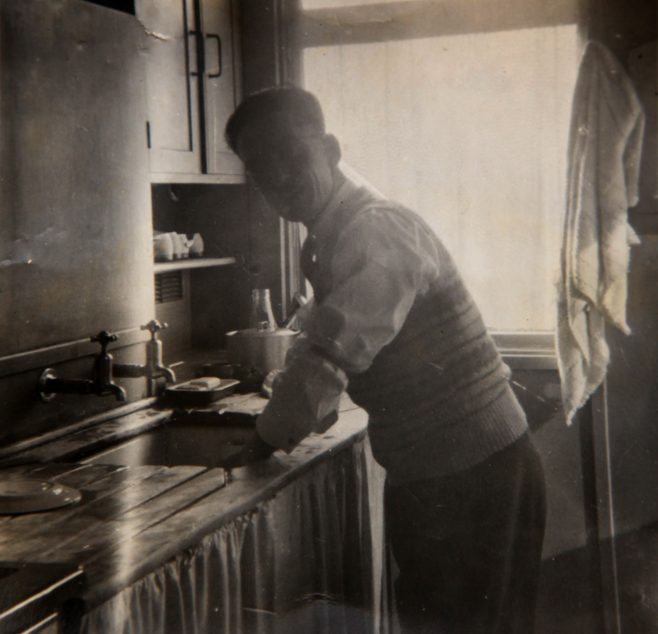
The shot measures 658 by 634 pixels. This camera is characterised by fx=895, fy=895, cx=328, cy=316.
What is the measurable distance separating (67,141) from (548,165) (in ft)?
5.07

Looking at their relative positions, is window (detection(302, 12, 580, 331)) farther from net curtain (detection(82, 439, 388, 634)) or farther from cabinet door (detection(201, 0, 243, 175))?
net curtain (detection(82, 439, 388, 634))

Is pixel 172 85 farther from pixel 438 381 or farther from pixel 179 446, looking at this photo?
pixel 438 381

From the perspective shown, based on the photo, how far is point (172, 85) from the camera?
2.59m

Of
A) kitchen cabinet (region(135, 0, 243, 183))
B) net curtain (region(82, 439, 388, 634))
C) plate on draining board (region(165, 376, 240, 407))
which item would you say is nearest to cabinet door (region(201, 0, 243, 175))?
kitchen cabinet (region(135, 0, 243, 183))

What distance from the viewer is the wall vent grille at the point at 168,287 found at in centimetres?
301

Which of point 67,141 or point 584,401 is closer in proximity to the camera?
point 67,141

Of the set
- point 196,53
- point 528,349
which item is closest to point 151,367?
point 196,53

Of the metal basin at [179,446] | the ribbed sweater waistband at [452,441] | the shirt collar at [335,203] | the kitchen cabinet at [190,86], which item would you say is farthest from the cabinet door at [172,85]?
the ribbed sweater waistband at [452,441]

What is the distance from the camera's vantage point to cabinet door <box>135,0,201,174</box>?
2.47 metres

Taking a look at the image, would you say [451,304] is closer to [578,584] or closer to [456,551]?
[456,551]

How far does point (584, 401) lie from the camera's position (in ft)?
8.57

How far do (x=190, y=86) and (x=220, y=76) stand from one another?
0.68ft

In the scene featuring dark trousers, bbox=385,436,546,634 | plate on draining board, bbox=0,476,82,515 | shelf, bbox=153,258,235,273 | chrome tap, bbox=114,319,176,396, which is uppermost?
shelf, bbox=153,258,235,273

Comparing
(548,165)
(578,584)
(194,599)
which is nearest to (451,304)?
(194,599)
